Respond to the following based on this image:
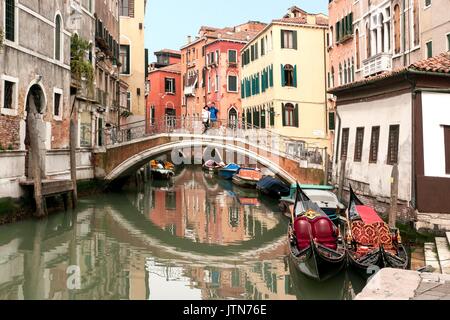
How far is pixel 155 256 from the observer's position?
10727 millimetres

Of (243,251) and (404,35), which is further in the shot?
(404,35)

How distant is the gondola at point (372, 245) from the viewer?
800cm

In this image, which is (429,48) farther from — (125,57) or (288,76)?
(125,57)

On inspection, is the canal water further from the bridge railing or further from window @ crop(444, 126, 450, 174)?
window @ crop(444, 126, 450, 174)

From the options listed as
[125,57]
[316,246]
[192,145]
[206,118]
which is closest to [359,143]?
[316,246]

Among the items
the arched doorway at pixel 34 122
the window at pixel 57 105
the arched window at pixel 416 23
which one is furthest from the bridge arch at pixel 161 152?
the arched window at pixel 416 23

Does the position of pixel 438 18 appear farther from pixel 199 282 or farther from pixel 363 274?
pixel 199 282

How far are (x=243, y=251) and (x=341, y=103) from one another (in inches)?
218

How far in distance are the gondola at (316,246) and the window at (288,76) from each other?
53.1 feet

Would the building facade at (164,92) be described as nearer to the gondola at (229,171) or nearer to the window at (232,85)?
the window at (232,85)

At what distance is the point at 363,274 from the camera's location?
26.7 ft

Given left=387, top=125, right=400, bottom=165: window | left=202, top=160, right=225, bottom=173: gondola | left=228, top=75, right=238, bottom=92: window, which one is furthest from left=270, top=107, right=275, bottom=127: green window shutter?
left=387, top=125, right=400, bottom=165: window

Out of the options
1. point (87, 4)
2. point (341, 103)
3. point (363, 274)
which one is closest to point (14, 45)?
point (87, 4)

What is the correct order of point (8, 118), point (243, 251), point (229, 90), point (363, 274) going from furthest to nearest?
point (229, 90)
point (8, 118)
point (243, 251)
point (363, 274)
